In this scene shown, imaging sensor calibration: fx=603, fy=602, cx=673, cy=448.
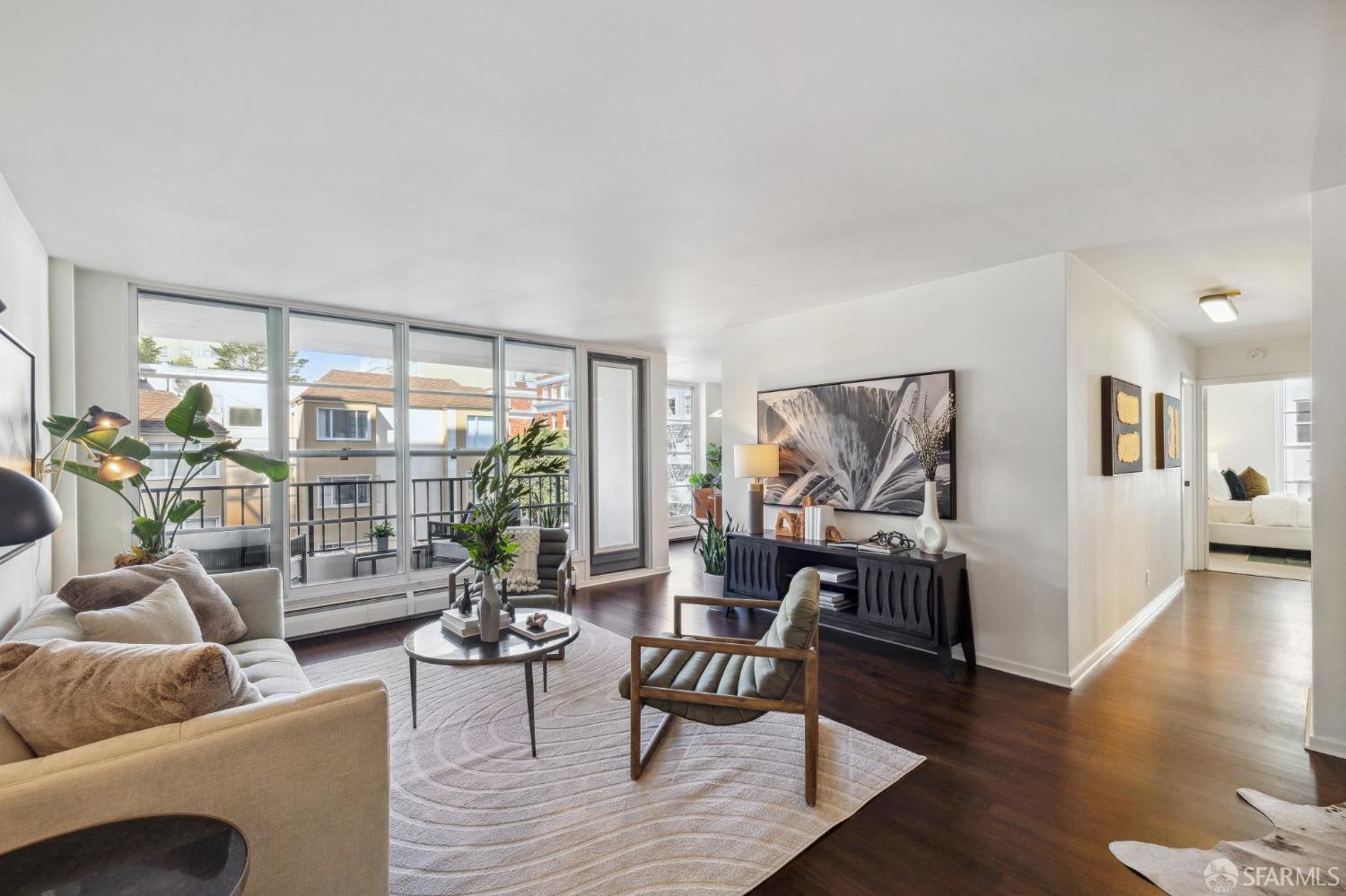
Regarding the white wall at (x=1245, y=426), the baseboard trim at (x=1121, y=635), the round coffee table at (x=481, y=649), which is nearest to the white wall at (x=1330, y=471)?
the baseboard trim at (x=1121, y=635)

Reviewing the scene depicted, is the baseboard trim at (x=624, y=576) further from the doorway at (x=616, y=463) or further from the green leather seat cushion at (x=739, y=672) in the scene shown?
the green leather seat cushion at (x=739, y=672)

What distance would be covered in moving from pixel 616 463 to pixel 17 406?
4596 mm

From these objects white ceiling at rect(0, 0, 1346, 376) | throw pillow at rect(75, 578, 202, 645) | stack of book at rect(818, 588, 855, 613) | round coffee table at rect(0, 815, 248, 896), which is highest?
white ceiling at rect(0, 0, 1346, 376)

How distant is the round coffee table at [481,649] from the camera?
8.90 feet

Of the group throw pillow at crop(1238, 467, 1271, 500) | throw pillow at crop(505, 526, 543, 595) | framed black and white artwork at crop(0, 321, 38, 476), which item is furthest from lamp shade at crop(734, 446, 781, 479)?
throw pillow at crop(1238, 467, 1271, 500)

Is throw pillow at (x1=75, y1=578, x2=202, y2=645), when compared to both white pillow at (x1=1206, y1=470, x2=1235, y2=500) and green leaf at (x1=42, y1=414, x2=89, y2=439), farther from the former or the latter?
white pillow at (x1=1206, y1=470, x2=1235, y2=500)

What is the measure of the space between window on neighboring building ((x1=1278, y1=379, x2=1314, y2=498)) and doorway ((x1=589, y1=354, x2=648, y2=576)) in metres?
8.38

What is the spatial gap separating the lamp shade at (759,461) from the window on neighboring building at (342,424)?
10.3 ft

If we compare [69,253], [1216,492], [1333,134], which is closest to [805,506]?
[1333,134]

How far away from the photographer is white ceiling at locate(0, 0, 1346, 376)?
1619 mm

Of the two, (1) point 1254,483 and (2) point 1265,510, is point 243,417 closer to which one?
(2) point 1265,510

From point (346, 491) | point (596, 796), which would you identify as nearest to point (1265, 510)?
→ point (596, 796)

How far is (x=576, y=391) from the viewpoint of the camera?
623 centimetres

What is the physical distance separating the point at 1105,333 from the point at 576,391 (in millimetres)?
4468
